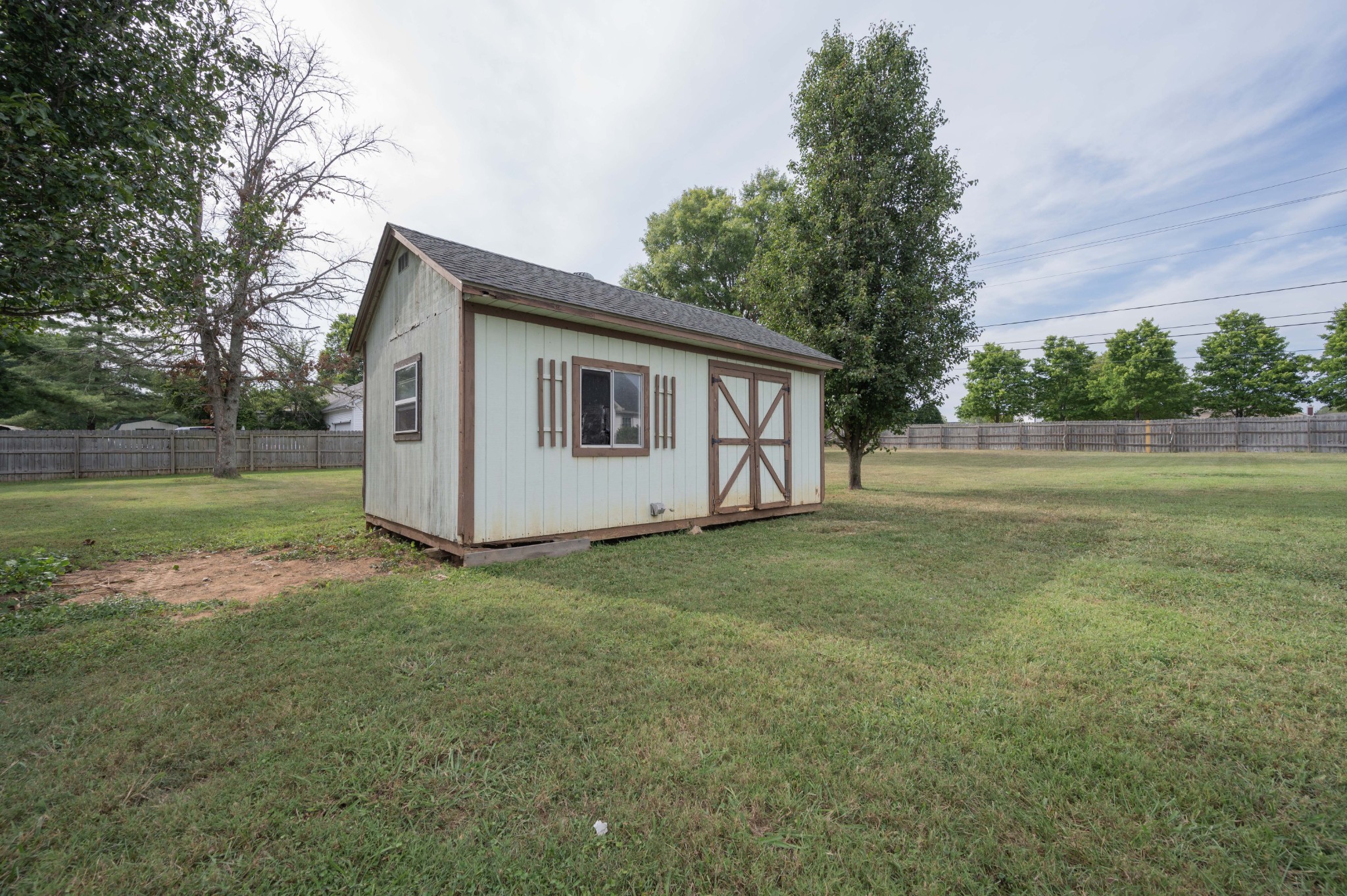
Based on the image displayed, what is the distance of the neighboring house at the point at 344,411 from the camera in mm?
29266

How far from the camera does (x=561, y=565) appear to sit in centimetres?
561

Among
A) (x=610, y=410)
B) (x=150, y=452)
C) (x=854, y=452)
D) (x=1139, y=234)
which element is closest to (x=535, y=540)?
(x=610, y=410)

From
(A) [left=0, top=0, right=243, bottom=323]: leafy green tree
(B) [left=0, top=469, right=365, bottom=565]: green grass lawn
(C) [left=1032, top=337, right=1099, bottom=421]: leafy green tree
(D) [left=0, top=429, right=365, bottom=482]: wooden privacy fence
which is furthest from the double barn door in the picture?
(C) [left=1032, top=337, right=1099, bottom=421]: leafy green tree

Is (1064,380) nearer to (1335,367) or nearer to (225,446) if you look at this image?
(1335,367)

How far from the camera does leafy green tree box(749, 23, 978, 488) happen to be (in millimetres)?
12273

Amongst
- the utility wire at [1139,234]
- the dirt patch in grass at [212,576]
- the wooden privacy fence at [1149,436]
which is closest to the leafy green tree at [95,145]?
the dirt patch in grass at [212,576]

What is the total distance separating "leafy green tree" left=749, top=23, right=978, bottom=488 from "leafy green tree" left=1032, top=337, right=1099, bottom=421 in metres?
35.9

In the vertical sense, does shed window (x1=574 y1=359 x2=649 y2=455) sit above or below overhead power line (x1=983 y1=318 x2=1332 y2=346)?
below

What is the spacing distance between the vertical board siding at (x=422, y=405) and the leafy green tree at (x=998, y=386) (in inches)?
1790

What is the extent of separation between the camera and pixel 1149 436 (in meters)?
29.0

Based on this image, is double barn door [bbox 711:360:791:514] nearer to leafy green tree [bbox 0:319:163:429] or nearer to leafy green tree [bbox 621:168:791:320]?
leafy green tree [bbox 621:168:791:320]

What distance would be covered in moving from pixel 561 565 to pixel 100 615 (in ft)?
11.7

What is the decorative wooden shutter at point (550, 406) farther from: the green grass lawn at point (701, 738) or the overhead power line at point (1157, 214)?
the overhead power line at point (1157, 214)

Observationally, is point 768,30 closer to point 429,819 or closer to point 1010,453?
point 429,819
